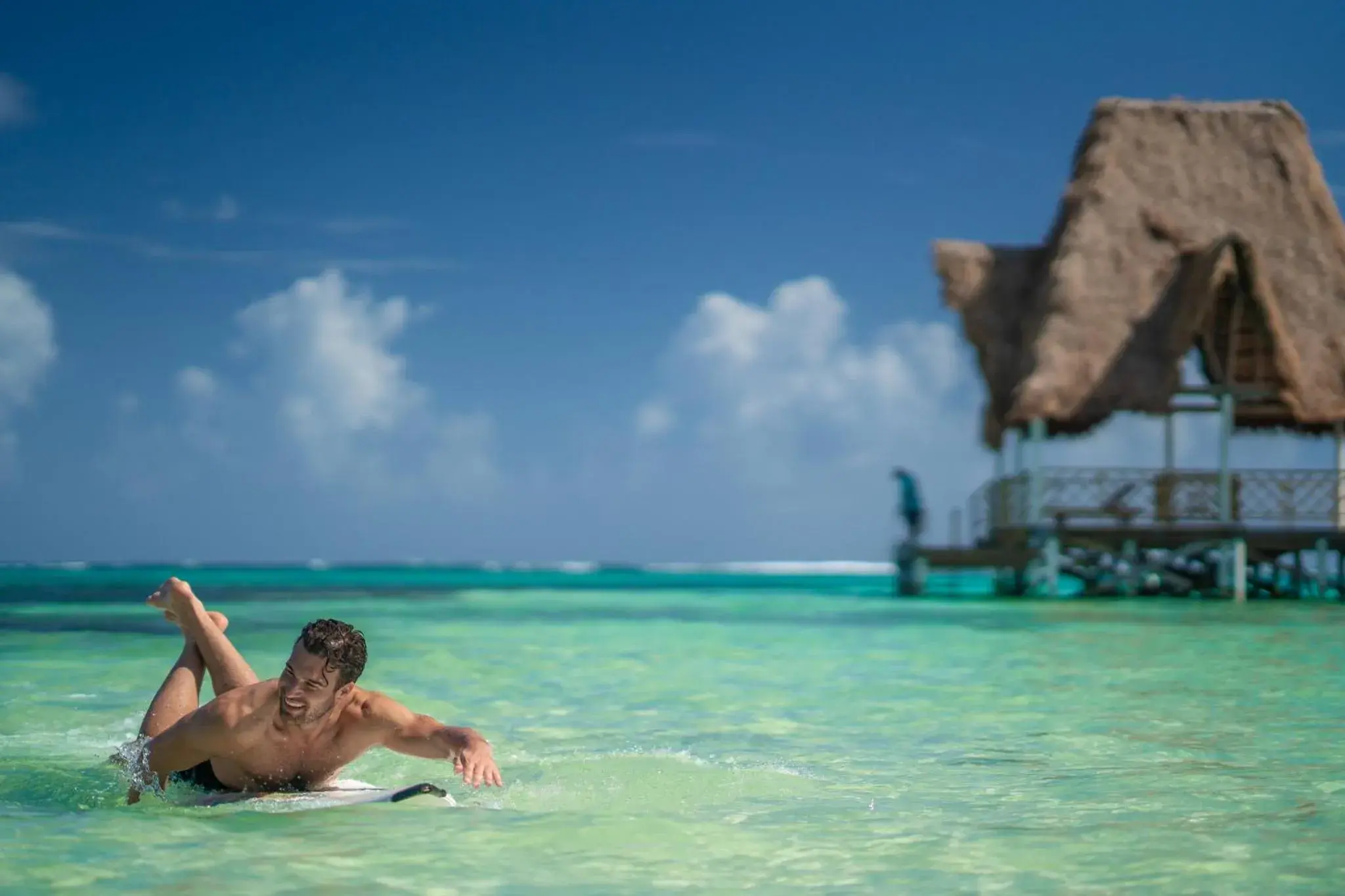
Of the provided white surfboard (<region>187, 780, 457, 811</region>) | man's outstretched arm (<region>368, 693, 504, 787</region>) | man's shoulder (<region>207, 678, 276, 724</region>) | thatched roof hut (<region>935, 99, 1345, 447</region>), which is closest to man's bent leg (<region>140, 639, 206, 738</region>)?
white surfboard (<region>187, 780, 457, 811</region>)

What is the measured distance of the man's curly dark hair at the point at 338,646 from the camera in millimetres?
4562

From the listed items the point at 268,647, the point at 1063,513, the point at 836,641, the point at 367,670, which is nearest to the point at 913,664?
the point at 836,641

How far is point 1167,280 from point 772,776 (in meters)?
18.8

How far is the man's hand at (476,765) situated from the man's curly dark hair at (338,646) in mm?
415

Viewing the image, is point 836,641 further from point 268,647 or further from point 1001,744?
point 1001,744

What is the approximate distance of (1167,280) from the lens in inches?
917

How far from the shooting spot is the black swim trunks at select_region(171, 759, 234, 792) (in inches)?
209

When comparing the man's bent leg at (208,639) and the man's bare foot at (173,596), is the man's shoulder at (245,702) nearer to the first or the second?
the man's bent leg at (208,639)

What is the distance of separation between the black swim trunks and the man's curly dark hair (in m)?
0.93

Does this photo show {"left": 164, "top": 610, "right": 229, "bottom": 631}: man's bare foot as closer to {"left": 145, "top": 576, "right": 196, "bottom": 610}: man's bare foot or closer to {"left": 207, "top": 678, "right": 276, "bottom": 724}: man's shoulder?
{"left": 145, "top": 576, "right": 196, "bottom": 610}: man's bare foot

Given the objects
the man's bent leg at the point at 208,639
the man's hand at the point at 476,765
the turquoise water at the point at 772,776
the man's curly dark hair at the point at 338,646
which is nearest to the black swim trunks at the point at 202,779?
the turquoise water at the point at 772,776

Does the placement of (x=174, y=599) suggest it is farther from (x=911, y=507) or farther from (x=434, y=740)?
(x=911, y=507)

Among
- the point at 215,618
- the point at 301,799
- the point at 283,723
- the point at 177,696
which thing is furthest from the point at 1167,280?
the point at 283,723

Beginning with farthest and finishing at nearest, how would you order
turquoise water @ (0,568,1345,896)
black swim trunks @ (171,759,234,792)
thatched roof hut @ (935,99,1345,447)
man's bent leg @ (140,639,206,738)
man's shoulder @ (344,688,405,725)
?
thatched roof hut @ (935,99,1345,447), man's bent leg @ (140,639,206,738), black swim trunks @ (171,759,234,792), man's shoulder @ (344,688,405,725), turquoise water @ (0,568,1345,896)
